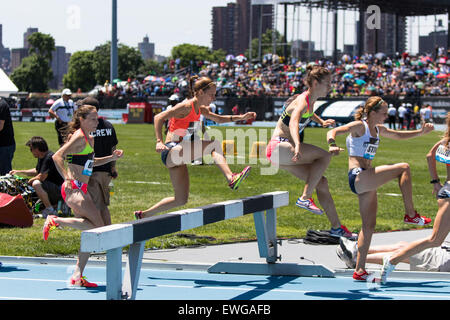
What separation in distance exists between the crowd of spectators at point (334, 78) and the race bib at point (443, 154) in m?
41.4

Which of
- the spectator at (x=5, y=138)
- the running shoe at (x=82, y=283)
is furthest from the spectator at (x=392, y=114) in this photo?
the running shoe at (x=82, y=283)

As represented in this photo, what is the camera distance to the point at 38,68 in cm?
14150

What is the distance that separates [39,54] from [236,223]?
135931 millimetres

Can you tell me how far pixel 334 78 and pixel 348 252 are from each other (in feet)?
177

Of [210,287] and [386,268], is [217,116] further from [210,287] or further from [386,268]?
[386,268]

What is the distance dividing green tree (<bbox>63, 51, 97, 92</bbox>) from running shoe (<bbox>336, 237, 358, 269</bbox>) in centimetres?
14516

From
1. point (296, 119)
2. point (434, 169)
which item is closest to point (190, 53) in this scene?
point (296, 119)

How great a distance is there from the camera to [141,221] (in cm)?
595

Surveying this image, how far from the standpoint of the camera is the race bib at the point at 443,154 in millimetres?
7389

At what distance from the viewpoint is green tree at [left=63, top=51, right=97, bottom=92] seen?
5935 inches

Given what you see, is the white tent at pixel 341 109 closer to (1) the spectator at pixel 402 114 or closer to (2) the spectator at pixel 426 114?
(1) the spectator at pixel 402 114

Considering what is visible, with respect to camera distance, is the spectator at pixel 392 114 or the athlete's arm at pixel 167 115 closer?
the athlete's arm at pixel 167 115

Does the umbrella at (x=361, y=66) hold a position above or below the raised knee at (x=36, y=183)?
above
